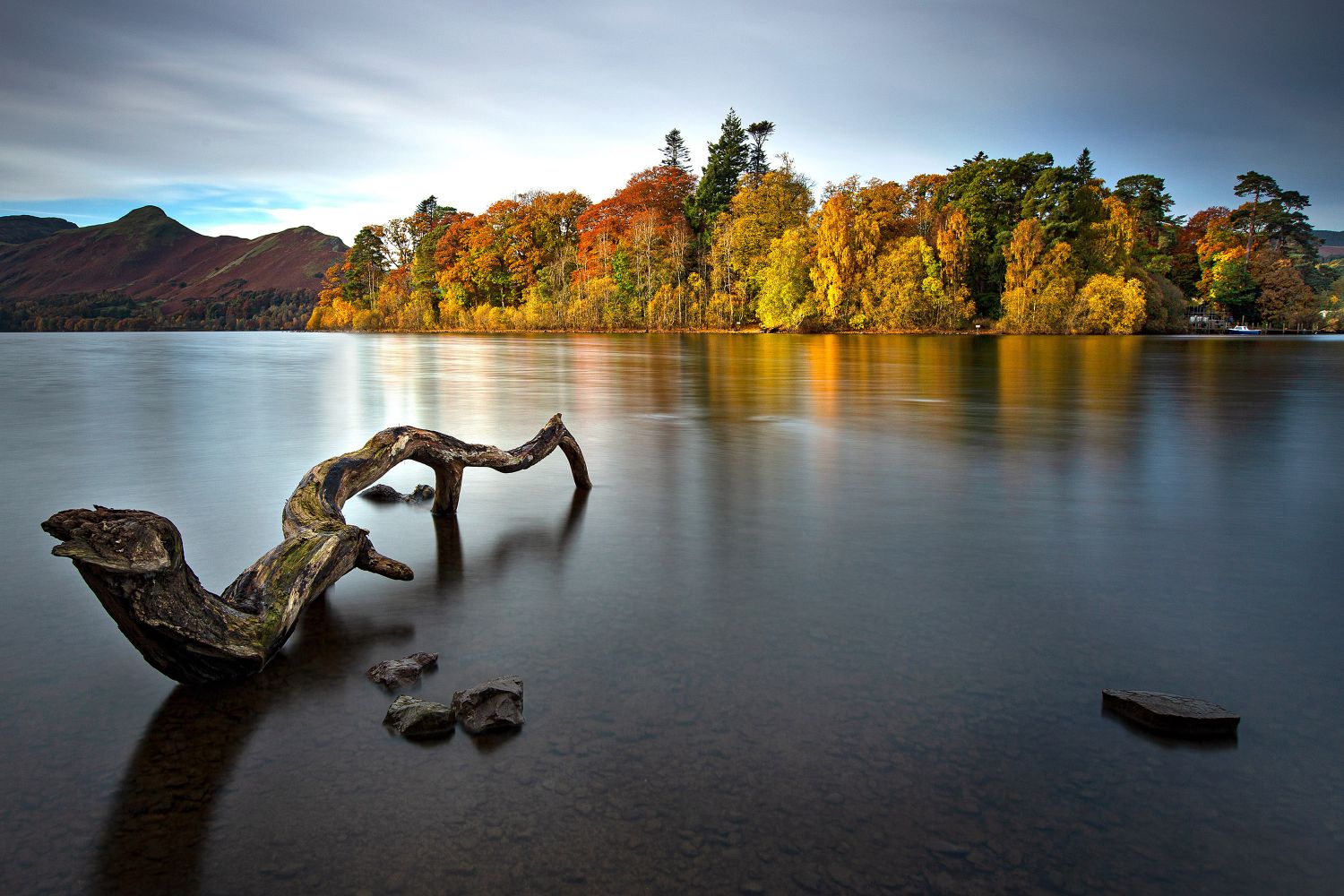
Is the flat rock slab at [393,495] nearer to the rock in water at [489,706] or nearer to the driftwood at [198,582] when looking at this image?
the driftwood at [198,582]

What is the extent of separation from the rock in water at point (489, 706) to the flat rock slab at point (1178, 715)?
224cm

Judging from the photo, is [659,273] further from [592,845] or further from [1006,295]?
[592,845]

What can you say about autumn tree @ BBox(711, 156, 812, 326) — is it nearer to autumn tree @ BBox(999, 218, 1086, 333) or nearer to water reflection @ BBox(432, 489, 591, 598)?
autumn tree @ BBox(999, 218, 1086, 333)

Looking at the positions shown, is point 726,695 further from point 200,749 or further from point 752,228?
point 752,228

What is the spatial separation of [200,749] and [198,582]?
2.25 feet

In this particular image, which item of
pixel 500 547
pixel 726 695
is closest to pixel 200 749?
pixel 726 695

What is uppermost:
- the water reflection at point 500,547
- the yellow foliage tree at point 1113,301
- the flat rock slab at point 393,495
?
the yellow foliage tree at point 1113,301

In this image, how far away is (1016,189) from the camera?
6050cm

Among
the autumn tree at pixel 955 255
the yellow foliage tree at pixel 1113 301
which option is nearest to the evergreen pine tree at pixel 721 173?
the autumn tree at pixel 955 255

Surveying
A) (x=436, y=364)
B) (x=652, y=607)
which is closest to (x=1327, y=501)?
(x=652, y=607)

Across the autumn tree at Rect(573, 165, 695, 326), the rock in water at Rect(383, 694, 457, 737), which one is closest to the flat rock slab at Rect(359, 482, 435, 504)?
the rock in water at Rect(383, 694, 457, 737)

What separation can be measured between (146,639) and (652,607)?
220cm

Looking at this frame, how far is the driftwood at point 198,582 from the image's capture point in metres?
2.59

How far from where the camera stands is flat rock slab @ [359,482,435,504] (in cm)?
663
